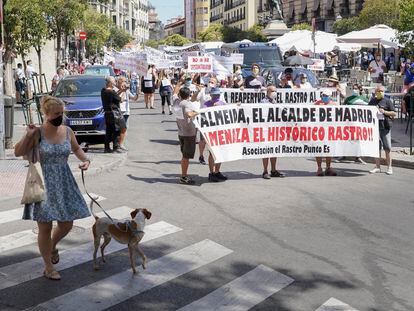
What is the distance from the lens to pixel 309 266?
22.0ft

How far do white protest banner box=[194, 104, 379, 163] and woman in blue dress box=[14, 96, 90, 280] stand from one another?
515 cm

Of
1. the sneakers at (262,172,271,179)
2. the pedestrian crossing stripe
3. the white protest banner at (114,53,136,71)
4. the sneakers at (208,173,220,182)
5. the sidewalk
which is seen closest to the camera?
the pedestrian crossing stripe

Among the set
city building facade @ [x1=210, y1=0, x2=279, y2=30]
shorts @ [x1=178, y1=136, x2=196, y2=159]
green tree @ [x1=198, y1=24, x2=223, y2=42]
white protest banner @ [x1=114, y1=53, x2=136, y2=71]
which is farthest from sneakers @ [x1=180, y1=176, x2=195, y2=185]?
city building facade @ [x1=210, y1=0, x2=279, y2=30]

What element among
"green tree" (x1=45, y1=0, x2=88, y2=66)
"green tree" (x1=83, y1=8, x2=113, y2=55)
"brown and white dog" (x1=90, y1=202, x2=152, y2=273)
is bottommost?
"brown and white dog" (x1=90, y1=202, x2=152, y2=273)

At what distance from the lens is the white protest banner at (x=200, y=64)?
20.8 m

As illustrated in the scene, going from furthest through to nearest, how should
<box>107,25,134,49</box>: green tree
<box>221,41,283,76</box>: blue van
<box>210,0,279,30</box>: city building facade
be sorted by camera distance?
<box>210,0,279,30</box>: city building facade, <box>107,25,134,49</box>: green tree, <box>221,41,283,76</box>: blue van

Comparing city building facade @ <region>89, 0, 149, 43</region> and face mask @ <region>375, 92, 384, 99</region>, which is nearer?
face mask @ <region>375, 92, 384, 99</region>

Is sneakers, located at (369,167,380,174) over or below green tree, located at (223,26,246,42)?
below

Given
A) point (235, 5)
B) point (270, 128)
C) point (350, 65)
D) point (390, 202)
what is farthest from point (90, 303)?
point (235, 5)

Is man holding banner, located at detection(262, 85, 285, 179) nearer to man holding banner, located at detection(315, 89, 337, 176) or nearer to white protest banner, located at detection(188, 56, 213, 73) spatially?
man holding banner, located at detection(315, 89, 337, 176)

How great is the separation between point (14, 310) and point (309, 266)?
9.91ft

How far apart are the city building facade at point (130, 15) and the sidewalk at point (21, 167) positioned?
92.4 m

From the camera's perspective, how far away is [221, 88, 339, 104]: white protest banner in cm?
1439

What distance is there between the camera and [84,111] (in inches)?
615
